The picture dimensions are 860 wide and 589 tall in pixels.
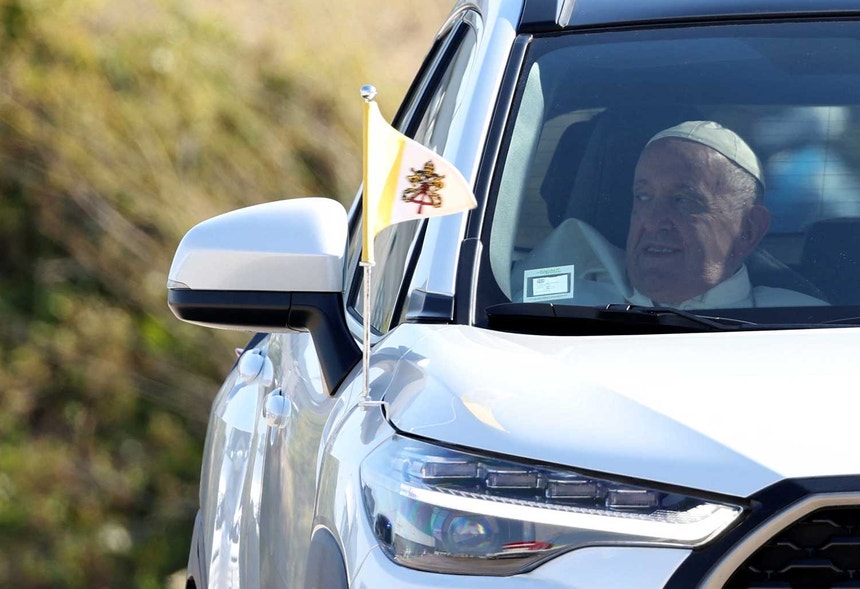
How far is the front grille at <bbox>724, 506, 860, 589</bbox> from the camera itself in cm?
167

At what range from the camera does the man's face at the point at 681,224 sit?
2.36 m

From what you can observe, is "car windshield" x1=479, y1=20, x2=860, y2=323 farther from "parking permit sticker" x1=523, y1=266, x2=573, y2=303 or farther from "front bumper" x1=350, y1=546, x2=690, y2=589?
"front bumper" x1=350, y1=546, x2=690, y2=589

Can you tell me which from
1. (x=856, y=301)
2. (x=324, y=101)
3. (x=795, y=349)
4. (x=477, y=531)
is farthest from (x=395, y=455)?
(x=324, y=101)

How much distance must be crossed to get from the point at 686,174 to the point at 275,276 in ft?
2.28

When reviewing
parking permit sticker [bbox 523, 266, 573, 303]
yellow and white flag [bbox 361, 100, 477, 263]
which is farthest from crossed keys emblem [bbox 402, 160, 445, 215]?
parking permit sticker [bbox 523, 266, 573, 303]

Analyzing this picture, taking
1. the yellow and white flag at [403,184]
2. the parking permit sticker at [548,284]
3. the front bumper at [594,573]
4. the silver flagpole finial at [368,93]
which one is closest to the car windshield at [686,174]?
the parking permit sticker at [548,284]

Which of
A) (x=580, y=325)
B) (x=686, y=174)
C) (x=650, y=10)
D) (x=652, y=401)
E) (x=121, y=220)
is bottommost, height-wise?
(x=652, y=401)

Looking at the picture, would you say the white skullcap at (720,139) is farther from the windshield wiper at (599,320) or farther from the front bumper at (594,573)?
the front bumper at (594,573)

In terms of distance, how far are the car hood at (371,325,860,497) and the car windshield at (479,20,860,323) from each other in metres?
0.22

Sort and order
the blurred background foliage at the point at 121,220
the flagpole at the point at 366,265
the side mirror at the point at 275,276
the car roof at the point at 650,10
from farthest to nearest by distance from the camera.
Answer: the blurred background foliage at the point at 121,220 → the car roof at the point at 650,10 → the side mirror at the point at 275,276 → the flagpole at the point at 366,265

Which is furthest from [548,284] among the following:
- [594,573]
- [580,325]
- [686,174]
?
[594,573]

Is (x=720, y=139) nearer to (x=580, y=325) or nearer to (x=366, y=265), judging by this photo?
(x=580, y=325)

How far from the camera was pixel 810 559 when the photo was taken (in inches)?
66.0

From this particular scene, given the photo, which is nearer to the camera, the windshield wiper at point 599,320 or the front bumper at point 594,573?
the front bumper at point 594,573
